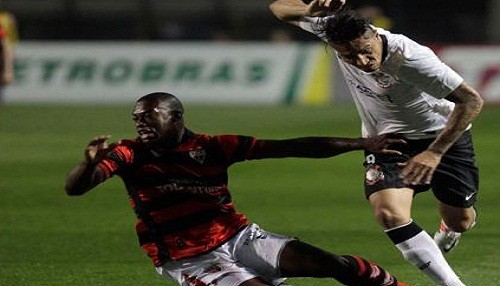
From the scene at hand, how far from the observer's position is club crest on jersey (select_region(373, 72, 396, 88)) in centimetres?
748

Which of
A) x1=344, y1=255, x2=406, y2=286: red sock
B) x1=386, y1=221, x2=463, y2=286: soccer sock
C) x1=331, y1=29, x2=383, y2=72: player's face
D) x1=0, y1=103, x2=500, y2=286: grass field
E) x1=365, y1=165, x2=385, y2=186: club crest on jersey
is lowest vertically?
x1=0, y1=103, x2=500, y2=286: grass field

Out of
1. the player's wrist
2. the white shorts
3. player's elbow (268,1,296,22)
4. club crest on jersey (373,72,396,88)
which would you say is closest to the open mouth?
the white shorts

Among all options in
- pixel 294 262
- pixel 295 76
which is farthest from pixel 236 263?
pixel 295 76

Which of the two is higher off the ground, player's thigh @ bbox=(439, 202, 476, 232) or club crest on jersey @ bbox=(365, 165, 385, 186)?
club crest on jersey @ bbox=(365, 165, 385, 186)

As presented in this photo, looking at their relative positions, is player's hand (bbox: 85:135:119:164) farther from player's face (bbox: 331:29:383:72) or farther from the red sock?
player's face (bbox: 331:29:383:72)

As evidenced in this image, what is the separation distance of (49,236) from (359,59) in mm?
4071

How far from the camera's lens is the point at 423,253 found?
7234mm

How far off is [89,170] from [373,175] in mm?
2262

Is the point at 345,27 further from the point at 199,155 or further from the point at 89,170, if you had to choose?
the point at 89,170

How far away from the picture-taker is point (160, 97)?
6387 mm

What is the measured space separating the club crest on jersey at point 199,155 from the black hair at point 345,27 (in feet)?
3.64

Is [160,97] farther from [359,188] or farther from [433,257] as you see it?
[359,188]

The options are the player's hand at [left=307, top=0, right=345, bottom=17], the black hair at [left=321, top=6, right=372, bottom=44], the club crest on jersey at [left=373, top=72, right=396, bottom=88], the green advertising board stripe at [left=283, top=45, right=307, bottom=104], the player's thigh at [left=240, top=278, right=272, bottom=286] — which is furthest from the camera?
the green advertising board stripe at [left=283, top=45, right=307, bottom=104]

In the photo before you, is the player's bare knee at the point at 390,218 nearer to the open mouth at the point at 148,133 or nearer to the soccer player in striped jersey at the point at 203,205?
the soccer player in striped jersey at the point at 203,205
